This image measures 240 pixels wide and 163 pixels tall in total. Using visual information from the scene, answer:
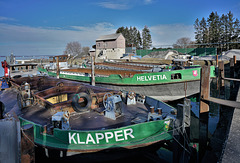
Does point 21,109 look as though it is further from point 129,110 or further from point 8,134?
point 8,134

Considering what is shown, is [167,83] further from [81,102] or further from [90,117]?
[90,117]

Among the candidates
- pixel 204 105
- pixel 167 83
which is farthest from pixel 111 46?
pixel 204 105

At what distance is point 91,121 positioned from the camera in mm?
7527

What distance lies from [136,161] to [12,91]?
10578 millimetres

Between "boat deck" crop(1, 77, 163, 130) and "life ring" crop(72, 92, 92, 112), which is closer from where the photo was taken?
"boat deck" crop(1, 77, 163, 130)

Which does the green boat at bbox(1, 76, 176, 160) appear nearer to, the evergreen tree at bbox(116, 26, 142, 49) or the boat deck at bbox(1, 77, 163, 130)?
the boat deck at bbox(1, 77, 163, 130)

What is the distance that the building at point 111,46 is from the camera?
190 feet

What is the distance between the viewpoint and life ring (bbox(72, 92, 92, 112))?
8.00 metres

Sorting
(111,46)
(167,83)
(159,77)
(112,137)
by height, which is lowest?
(112,137)

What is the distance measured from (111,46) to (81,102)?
171 ft

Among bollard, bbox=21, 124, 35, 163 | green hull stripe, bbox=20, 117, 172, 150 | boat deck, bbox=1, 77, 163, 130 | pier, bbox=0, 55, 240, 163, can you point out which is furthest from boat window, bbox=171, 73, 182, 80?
bollard, bbox=21, 124, 35, 163

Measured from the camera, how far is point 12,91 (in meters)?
12.9

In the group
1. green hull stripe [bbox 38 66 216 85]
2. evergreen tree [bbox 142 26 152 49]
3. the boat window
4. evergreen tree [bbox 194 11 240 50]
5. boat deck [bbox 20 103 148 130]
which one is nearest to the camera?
boat deck [bbox 20 103 148 130]

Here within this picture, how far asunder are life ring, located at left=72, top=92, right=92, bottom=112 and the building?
1912 inches
